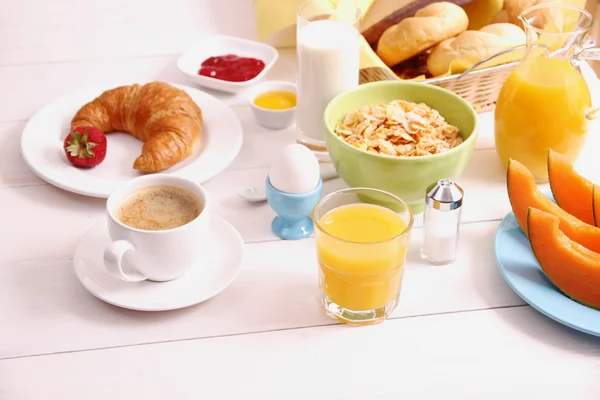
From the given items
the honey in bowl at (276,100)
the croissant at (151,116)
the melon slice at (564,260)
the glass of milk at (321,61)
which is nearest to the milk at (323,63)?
the glass of milk at (321,61)

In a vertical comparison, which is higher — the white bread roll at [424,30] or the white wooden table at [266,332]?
the white bread roll at [424,30]

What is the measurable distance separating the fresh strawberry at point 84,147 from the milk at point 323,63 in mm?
388

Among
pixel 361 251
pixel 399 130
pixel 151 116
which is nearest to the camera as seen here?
pixel 361 251

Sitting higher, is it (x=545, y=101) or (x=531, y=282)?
(x=545, y=101)

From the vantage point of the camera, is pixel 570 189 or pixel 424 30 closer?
pixel 570 189

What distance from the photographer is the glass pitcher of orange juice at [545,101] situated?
1.28 meters

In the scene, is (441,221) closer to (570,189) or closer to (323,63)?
(570,189)

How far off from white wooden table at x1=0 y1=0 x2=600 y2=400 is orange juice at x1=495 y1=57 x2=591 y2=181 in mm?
83

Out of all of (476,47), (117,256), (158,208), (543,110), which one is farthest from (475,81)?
(117,256)

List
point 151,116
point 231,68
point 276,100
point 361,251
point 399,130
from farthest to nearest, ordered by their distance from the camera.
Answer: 1. point 231,68
2. point 276,100
3. point 151,116
4. point 399,130
5. point 361,251

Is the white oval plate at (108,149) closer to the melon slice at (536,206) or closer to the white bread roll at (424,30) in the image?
the white bread roll at (424,30)

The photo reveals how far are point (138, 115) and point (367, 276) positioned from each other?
0.66 metres

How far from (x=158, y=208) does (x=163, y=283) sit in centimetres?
11

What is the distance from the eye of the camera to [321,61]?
1357 mm
